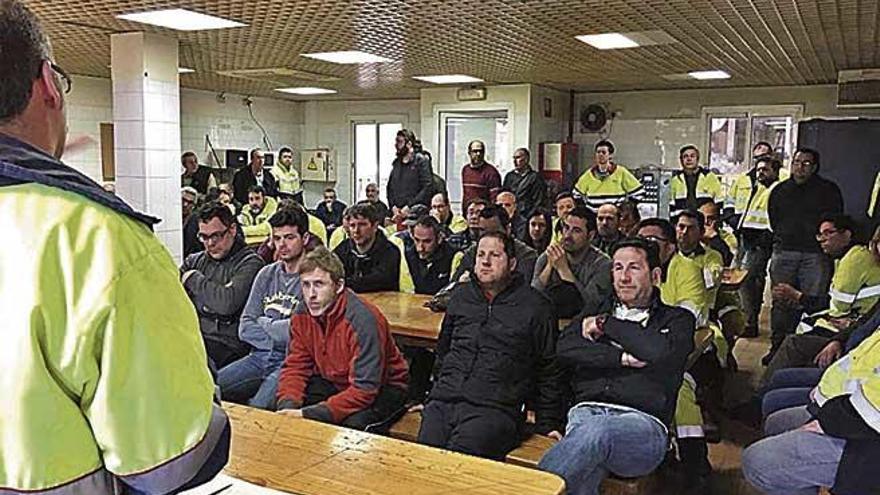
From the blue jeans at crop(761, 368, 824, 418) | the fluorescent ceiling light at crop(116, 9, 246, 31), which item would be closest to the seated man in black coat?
the blue jeans at crop(761, 368, 824, 418)

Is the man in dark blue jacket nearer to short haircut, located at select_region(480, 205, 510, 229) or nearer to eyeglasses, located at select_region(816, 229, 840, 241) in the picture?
short haircut, located at select_region(480, 205, 510, 229)

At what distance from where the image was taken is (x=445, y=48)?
6.07 metres

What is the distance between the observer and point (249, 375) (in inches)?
138

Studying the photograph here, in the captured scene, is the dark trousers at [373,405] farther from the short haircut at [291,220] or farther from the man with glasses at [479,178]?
the man with glasses at [479,178]

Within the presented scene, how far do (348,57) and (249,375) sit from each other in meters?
3.80

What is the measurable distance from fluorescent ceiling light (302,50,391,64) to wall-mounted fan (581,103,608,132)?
340 cm

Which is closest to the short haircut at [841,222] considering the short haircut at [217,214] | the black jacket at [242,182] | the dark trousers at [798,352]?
the dark trousers at [798,352]

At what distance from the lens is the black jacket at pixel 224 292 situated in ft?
12.1

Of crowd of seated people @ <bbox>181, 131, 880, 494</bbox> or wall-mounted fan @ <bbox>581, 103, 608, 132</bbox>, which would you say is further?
wall-mounted fan @ <bbox>581, 103, 608, 132</bbox>

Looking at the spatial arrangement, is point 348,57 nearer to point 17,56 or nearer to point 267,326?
point 267,326

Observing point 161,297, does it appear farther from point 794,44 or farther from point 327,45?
point 794,44

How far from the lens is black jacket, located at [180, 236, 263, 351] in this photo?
12.1 feet

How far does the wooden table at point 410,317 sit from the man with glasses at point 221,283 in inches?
26.9

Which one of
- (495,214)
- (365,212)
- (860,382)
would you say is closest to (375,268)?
(365,212)
